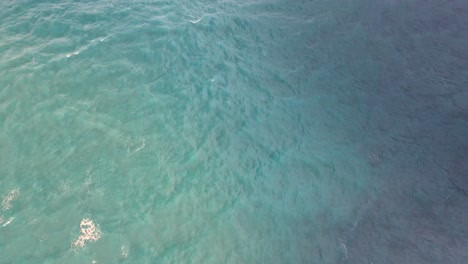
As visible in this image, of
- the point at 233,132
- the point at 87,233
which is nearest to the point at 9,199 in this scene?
the point at 87,233

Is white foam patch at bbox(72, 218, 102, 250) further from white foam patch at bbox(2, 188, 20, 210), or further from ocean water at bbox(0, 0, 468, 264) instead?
white foam patch at bbox(2, 188, 20, 210)

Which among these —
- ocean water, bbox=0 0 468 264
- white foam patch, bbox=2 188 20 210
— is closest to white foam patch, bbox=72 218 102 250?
ocean water, bbox=0 0 468 264

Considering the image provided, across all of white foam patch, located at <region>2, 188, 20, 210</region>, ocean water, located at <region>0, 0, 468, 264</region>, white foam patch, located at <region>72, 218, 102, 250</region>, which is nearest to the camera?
white foam patch, located at <region>72, 218, 102, 250</region>

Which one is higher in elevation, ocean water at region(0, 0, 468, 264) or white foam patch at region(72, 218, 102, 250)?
ocean water at region(0, 0, 468, 264)

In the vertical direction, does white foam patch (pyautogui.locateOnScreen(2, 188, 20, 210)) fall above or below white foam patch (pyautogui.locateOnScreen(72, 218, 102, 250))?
above

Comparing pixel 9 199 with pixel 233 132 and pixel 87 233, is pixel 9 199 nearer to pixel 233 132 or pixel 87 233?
pixel 87 233

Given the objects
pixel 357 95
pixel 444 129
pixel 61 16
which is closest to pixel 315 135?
pixel 357 95

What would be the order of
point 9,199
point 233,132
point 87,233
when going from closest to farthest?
1. point 87,233
2. point 9,199
3. point 233,132

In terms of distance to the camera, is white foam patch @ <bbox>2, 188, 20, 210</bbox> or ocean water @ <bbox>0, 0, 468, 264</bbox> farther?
white foam patch @ <bbox>2, 188, 20, 210</bbox>

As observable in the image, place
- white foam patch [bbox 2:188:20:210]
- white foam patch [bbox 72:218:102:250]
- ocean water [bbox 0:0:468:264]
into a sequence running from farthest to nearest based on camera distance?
1. white foam patch [bbox 2:188:20:210]
2. ocean water [bbox 0:0:468:264]
3. white foam patch [bbox 72:218:102:250]
